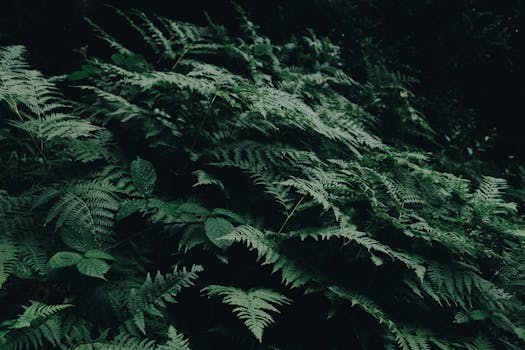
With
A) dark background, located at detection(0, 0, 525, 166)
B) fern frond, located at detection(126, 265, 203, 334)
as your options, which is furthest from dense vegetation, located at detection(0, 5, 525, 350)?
dark background, located at detection(0, 0, 525, 166)

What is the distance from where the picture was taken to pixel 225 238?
195 cm

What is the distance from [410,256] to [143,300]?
1519 millimetres

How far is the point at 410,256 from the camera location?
2207mm

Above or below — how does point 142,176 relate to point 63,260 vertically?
above

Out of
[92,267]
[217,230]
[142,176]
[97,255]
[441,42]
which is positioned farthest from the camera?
[441,42]

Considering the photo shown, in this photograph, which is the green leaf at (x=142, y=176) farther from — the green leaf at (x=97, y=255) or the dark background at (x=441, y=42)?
the dark background at (x=441, y=42)

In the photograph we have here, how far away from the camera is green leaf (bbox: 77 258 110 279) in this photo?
5.69ft

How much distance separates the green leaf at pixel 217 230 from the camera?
2.01m

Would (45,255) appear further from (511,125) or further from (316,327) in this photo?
(511,125)

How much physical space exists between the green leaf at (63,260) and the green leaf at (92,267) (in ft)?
0.11

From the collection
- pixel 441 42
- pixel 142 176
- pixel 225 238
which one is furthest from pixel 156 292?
pixel 441 42

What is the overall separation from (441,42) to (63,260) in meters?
4.64

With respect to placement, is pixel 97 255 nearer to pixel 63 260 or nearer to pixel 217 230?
A: pixel 63 260

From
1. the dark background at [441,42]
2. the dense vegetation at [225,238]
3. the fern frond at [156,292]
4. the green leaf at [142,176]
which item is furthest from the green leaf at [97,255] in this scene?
the dark background at [441,42]
